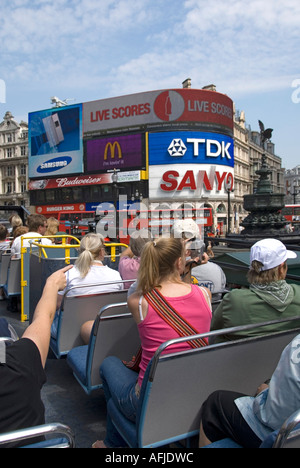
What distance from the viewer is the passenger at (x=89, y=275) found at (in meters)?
3.76

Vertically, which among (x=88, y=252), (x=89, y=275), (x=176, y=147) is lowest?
(x=89, y=275)

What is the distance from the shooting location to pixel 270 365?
2.37m

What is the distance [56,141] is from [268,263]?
5012 cm

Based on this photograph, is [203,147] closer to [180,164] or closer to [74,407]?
[180,164]

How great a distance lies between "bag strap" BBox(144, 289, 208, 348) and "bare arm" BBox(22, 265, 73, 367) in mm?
576

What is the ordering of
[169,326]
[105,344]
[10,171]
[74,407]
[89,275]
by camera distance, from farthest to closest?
[10,171] → [89,275] → [74,407] → [105,344] → [169,326]

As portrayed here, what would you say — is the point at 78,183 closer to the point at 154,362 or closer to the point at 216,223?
the point at 216,223

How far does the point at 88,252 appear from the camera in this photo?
12.8 ft

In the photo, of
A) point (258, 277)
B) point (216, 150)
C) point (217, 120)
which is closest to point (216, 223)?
point (216, 150)

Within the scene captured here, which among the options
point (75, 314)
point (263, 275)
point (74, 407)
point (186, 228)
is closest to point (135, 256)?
point (186, 228)

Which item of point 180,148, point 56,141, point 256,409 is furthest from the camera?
point 56,141

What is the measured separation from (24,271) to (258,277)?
194 inches

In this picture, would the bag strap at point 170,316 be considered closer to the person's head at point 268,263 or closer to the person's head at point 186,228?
the person's head at point 268,263

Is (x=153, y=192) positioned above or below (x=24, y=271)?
above
